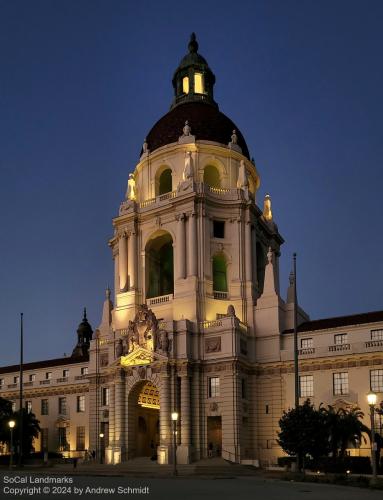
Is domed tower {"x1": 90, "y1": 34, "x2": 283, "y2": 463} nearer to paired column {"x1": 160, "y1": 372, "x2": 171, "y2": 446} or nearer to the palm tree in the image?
paired column {"x1": 160, "y1": 372, "x2": 171, "y2": 446}

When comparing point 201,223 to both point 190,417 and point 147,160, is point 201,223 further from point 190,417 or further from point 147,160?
point 190,417

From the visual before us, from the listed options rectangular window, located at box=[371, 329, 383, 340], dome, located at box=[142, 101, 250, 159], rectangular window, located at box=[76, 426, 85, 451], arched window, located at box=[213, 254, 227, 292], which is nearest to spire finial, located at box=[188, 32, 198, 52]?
dome, located at box=[142, 101, 250, 159]

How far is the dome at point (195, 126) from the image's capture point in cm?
8225

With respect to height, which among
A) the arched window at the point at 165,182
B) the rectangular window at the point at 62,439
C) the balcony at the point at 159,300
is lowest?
the rectangular window at the point at 62,439

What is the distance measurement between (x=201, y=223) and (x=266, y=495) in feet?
150

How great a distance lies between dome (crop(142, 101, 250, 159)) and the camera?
82.2 meters

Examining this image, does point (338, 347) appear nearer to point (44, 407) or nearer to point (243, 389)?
point (243, 389)

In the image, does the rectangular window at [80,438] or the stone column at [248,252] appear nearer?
the stone column at [248,252]

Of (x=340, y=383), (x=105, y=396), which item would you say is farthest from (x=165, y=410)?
(x=340, y=383)

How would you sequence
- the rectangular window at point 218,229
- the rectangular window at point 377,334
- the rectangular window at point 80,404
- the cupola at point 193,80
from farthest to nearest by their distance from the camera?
the cupola at point 193,80 < the rectangular window at point 80,404 < the rectangular window at point 218,229 < the rectangular window at point 377,334

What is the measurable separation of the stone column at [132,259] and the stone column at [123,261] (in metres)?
0.81

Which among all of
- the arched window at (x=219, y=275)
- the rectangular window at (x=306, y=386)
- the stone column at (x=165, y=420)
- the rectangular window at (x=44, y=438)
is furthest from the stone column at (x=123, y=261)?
the rectangular window at (x=306, y=386)

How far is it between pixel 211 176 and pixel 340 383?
30.6 metres

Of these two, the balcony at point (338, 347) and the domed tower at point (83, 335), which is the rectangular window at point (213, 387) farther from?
the domed tower at point (83, 335)
